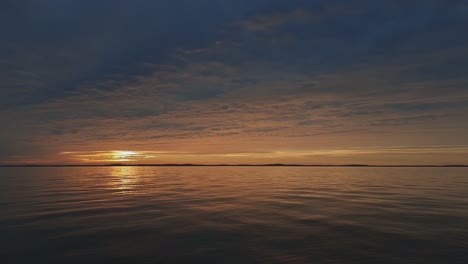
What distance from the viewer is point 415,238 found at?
36.9 ft

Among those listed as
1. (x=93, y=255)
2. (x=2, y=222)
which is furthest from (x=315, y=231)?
(x=2, y=222)

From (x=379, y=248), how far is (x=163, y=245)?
8.17 m

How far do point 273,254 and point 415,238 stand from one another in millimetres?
6379

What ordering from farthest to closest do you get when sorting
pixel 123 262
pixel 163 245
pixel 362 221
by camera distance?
pixel 362 221 < pixel 163 245 < pixel 123 262

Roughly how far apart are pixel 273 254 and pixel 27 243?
9.76 m

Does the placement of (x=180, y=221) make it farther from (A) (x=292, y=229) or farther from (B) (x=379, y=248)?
(B) (x=379, y=248)

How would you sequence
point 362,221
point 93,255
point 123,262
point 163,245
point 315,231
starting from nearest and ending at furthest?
point 123,262
point 93,255
point 163,245
point 315,231
point 362,221

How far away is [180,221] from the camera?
14781mm

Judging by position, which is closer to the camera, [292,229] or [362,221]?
[292,229]

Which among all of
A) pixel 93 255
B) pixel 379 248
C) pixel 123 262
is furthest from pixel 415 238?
pixel 93 255

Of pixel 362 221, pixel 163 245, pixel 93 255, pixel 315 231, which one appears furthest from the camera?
pixel 362 221

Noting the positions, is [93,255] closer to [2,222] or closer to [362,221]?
[2,222]

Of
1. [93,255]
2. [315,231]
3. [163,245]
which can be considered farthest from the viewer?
[315,231]

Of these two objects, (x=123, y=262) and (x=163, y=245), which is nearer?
(x=123, y=262)
